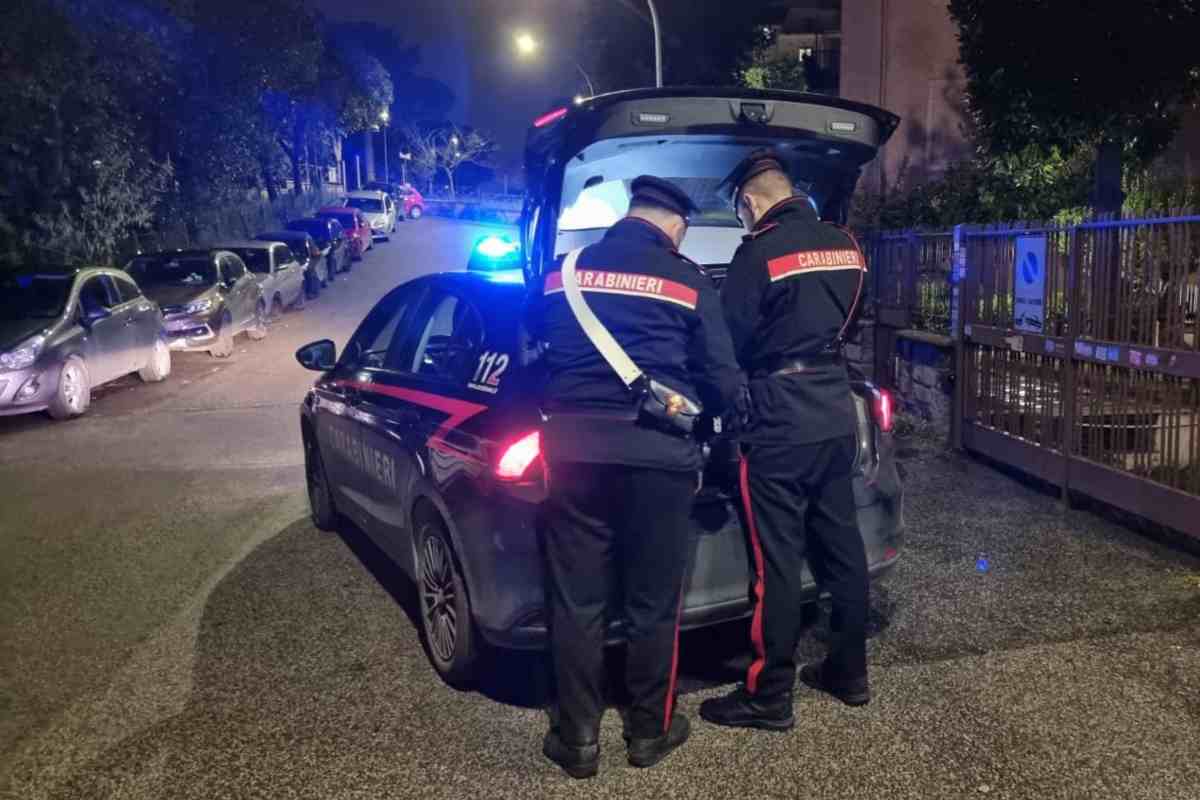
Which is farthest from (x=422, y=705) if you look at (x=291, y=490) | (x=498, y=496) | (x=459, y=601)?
(x=291, y=490)

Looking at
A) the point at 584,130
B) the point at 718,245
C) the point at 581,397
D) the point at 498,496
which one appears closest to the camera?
the point at 581,397

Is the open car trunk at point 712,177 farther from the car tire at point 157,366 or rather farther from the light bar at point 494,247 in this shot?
the car tire at point 157,366

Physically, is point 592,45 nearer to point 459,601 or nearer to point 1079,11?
point 1079,11

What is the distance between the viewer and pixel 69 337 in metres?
10.8

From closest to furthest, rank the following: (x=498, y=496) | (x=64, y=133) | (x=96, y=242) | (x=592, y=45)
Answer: (x=498, y=496)
(x=64, y=133)
(x=96, y=242)
(x=592, y=45)

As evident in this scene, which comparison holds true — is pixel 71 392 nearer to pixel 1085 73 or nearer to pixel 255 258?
pixel 255 258

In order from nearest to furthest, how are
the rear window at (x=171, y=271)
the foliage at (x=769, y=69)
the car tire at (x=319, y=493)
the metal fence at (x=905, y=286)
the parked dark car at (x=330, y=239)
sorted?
1. the car tire at (x=319, y=493)
2. the metal fence at (x=905, y=286)
3. the rear window at (x=171, y=271)
4. the parked dark car at (x=330, y=239)
5. the foliage at (x=769, y=69)

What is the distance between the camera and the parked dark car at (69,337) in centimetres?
1013

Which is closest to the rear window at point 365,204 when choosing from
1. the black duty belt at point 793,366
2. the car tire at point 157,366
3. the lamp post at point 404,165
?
the car tire at point 157,366

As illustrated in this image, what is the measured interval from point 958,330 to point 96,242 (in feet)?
57.8

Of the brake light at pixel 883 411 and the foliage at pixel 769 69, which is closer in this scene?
the brake light at pixel 883 411

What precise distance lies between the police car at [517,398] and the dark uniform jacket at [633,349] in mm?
334

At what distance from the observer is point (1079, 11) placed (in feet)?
32.6

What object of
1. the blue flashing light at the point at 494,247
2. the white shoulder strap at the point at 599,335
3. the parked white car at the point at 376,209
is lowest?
the white shoulder strap at the point at 599,335
